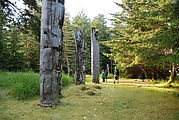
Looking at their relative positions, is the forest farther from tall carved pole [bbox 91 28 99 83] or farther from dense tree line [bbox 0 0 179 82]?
tall carved pole [bbox 91 28 99 83]

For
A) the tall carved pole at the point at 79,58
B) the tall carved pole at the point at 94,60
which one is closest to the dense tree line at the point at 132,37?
the tall carved pole at the point at 94,60

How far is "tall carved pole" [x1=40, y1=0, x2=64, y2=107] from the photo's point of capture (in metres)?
3.96

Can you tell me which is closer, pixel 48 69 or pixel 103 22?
pixel 48 69

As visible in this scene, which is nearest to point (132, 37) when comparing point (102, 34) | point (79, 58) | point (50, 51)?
point (79, 58)

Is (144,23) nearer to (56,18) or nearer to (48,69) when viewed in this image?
(56,18)

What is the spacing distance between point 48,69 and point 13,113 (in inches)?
53.1

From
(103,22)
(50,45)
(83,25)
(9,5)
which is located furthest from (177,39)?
(103,22)

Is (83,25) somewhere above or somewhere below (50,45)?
above

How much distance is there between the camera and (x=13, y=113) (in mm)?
3258

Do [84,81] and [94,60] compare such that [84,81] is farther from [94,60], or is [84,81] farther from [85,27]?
[85,27]

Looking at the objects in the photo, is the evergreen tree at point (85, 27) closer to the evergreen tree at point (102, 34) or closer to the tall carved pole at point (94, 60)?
the evergreen tree at point (102, 34)

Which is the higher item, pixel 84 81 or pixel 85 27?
pixel 85 27

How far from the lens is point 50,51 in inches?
159

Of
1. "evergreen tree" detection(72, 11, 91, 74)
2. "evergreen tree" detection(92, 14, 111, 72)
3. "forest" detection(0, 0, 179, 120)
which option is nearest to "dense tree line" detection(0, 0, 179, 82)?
"forest" detection(0, 0, 179, 120)
